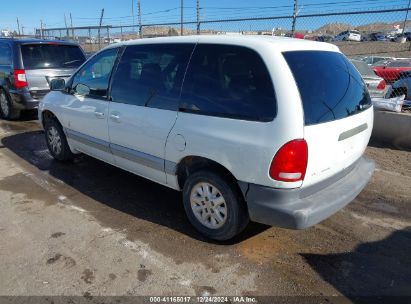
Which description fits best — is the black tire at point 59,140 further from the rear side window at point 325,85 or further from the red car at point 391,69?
the red car at point 391,69

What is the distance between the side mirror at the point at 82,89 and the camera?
189 inches

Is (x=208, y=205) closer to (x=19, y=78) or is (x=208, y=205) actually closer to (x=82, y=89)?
(x=82, y=89)

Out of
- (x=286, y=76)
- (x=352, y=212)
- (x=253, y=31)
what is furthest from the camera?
(x=253, y=31)

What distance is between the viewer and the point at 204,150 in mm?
3344

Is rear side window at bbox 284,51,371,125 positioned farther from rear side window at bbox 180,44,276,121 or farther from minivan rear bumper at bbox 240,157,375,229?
minivan rear bumper at bbox 240,157,375,229

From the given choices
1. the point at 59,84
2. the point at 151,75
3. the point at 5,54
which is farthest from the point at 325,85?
the point at 5,54

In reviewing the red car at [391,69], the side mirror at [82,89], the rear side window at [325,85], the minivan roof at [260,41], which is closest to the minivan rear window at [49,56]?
the side mirror at [82,89]

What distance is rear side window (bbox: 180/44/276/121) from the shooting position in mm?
3043

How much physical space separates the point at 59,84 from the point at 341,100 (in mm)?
3779

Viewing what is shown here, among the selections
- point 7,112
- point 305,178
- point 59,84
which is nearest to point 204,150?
point 305,178

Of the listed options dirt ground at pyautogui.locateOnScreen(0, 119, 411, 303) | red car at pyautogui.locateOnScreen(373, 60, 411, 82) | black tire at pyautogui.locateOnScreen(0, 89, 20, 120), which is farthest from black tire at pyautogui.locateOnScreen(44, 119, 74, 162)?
red car at pyautogui.locateOnScreen(373, 60, 411, 82)

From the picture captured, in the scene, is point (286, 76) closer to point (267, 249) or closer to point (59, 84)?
point (267, 249)

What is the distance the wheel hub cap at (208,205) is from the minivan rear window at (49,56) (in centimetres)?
579

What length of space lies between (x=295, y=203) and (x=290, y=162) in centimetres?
35
